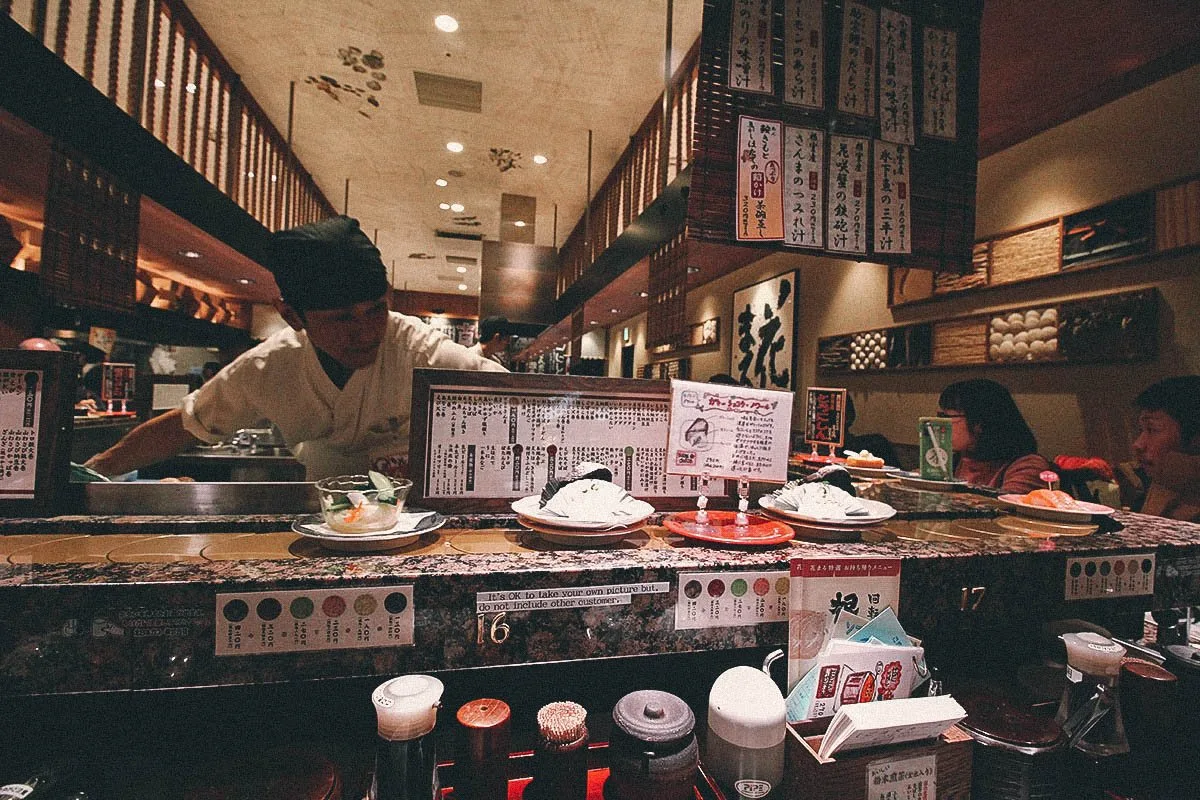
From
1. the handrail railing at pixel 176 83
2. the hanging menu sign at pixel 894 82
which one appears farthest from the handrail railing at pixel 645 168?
the handrail railing at pixel 176 83

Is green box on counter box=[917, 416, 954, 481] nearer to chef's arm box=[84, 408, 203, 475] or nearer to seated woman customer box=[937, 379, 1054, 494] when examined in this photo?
seated woman customer box=[937, 379, 1054, 494]

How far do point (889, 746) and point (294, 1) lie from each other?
538 cm

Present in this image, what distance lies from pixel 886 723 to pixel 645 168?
5142mm

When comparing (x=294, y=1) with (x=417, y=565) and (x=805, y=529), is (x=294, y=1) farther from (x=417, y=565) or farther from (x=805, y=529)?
(x=805, y=529)

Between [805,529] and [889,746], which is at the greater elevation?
[805,529]

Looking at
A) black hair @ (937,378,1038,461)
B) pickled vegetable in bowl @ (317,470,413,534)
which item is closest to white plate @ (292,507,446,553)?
pickled vegetable in bowl @ (317,470,413,534)

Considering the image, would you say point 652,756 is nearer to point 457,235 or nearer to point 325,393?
point 325,393

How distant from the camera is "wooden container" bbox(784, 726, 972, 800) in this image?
37.5 inches

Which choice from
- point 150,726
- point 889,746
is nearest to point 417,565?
point 150,726

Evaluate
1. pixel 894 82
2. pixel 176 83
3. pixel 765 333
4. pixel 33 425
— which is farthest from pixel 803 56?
pixel 765 333

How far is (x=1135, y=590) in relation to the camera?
148cm

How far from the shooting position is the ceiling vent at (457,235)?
357 inches

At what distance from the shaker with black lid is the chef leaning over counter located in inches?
49.8

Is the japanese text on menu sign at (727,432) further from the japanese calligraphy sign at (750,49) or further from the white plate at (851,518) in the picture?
the japanese calligraphy sign at (750,49)
